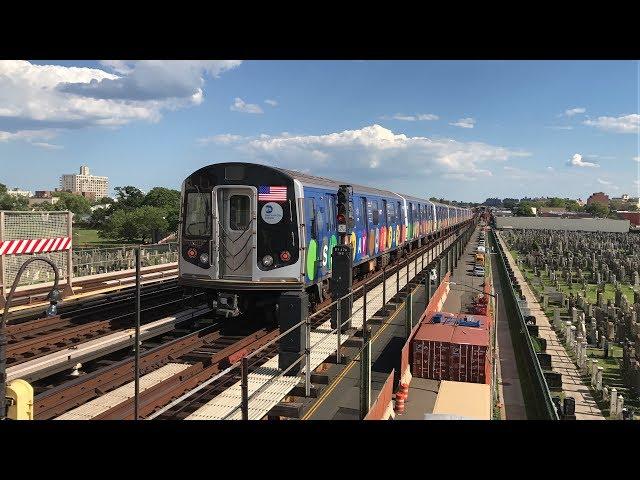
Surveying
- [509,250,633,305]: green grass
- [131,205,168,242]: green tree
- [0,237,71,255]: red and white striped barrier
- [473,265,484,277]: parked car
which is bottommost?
[509,250,633,305]: green grass

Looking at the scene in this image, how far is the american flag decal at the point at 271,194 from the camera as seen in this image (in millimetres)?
10359

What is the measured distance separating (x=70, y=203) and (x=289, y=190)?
3267 inches

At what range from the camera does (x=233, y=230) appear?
35.1 ft

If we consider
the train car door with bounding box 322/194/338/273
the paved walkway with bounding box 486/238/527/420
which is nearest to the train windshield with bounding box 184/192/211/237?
the train car door with bounding box 322/194/338/273

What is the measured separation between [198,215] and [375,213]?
28.3 feet

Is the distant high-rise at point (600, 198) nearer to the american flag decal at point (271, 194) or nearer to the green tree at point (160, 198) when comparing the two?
the green tree at point (160, 198)

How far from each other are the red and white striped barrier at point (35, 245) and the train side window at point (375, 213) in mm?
9408

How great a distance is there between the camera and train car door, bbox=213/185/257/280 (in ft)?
34.8

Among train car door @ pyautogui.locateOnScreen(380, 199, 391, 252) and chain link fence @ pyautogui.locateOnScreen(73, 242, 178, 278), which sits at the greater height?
train car door @ pyautogui.locateOnScreen(380, 199, 391, 252)

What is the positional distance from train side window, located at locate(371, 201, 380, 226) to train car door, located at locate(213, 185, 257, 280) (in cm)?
783

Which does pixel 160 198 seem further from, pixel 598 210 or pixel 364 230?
pixel 598 210

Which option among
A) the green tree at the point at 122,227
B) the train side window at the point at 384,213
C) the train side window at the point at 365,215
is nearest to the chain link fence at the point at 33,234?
the train side window at the point at 365,215

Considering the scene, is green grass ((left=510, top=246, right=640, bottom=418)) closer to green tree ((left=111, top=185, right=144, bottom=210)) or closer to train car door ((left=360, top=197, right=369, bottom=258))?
train car door ((left=360, top=197, right=369, bottom=258))
